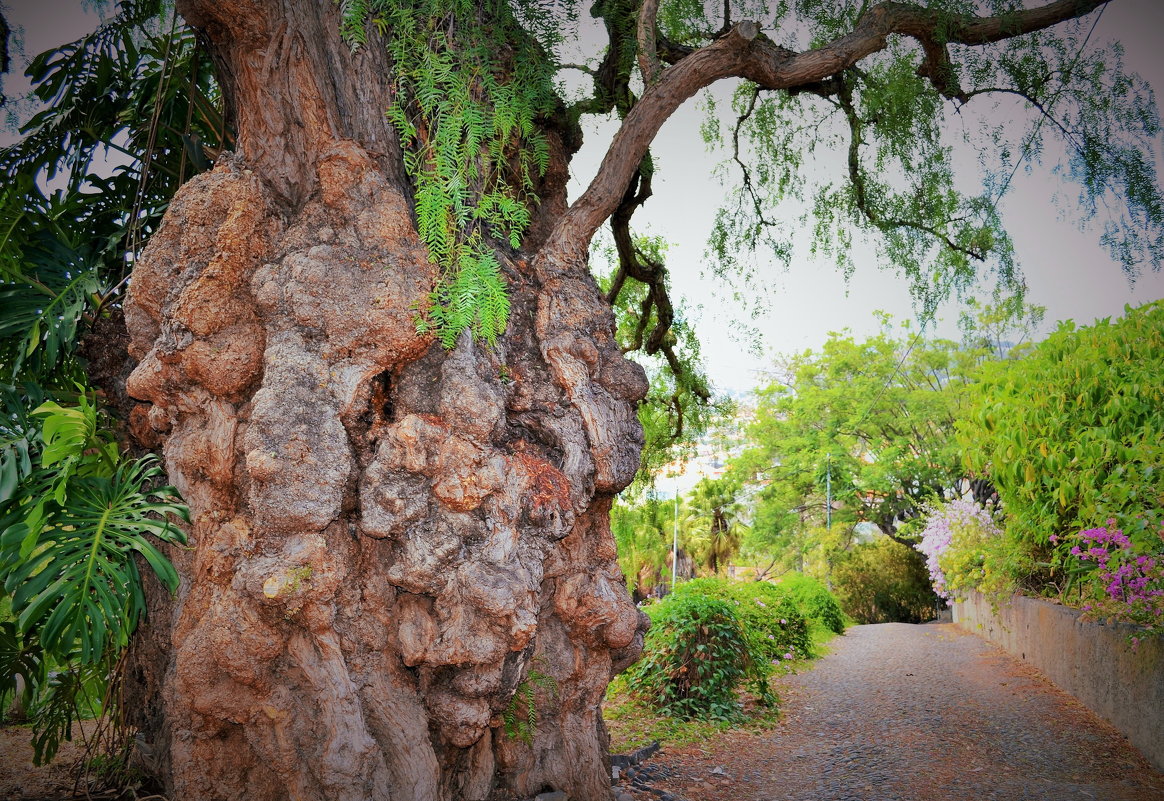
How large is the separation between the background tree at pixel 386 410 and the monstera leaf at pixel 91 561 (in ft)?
0.68

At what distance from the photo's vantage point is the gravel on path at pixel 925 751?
514 centimetres

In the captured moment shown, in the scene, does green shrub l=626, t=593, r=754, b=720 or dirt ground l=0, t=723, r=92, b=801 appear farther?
green shrub l=626, t=593, r=754, b=720

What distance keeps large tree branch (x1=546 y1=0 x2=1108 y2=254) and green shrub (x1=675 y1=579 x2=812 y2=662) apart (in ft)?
19.7

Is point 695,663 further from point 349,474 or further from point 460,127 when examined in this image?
point 460,127

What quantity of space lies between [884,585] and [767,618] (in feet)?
38.0

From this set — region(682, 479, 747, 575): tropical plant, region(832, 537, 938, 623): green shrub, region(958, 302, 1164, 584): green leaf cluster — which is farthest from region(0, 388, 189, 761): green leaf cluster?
region(682, 479, 747, 575): tropical plant

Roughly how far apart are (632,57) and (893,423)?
18.5 m

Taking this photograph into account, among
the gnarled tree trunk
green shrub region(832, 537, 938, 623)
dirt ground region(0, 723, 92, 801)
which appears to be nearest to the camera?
the gnarled tree trunk

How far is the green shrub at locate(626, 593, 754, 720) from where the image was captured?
7320 millimetres

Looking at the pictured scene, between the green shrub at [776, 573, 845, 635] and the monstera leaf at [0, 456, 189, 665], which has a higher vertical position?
the monstera leaf at [0, 456, 189, 665]

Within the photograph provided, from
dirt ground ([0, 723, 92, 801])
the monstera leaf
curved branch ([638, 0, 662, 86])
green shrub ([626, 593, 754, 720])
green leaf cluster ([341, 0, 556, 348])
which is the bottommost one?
dirt ground ([0, 723, 92, 801])

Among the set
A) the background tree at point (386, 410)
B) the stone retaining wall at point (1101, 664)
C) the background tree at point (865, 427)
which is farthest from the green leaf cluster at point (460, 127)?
the background tree at point (865, 427)

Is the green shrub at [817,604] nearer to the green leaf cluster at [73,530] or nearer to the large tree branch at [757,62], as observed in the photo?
the large tree branch at [757,62]

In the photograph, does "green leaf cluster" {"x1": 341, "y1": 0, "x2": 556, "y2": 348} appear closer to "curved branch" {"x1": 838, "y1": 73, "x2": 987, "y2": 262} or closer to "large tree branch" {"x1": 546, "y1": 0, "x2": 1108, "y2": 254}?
"large tree branch" {"x1": 546, "y1": 0, "x2": 1108, "y2": 254}
